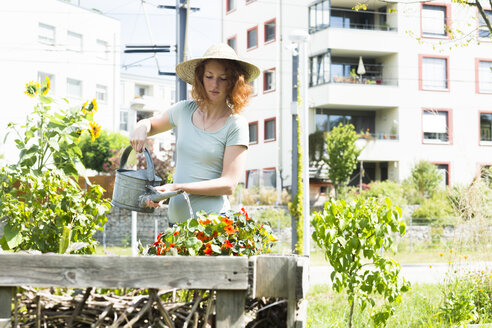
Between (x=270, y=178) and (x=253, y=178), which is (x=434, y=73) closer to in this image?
(x=270, y=178)

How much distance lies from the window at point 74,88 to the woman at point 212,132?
3533 cm

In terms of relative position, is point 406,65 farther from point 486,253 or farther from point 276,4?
Answer: point 486,253

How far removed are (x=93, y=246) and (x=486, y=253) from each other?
463 centimetres

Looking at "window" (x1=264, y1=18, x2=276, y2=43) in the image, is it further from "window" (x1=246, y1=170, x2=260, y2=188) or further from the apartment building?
"window" (x1=246, y1=170, x2=260, y2=188)

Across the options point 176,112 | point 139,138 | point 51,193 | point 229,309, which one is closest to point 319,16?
point 51,193

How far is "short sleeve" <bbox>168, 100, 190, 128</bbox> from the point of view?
122 inches

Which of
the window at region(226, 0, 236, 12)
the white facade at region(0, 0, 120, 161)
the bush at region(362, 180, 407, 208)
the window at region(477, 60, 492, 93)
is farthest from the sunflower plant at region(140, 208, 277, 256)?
the window at region(226, 0, 236, 12)

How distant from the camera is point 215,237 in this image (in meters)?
2.22

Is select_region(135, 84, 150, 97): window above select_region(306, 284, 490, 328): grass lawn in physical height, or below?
above

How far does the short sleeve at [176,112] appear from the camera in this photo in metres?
3.11

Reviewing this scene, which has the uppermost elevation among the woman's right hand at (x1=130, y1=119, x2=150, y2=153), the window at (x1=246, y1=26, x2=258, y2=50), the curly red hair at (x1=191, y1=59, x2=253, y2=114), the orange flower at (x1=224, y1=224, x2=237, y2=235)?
the window at (x1=246, y1=26, x2=258, y2=50)

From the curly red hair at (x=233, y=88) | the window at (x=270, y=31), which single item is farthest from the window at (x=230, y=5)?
the curly red hair at (x=233, y=88)

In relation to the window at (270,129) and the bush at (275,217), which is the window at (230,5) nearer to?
the window at (270,129)

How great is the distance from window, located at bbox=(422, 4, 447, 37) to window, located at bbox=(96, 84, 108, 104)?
747 inches
